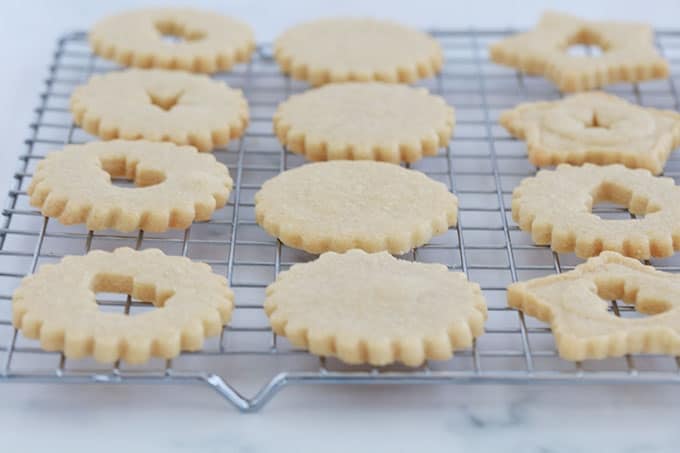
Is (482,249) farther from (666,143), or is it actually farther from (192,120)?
(192,120)

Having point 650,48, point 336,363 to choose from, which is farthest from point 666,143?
point 336,363

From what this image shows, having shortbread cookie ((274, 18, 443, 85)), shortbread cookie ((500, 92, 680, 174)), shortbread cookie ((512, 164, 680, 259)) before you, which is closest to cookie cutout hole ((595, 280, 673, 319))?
shortbread cookie ((512, 164, 680, 259))

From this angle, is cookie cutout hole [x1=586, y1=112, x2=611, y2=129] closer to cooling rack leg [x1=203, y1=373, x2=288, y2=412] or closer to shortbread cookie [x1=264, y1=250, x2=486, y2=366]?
shortbread cookie [x1=264, y1=250, x2=486, y2=366]

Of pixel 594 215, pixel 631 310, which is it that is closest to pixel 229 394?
pixel 631 310

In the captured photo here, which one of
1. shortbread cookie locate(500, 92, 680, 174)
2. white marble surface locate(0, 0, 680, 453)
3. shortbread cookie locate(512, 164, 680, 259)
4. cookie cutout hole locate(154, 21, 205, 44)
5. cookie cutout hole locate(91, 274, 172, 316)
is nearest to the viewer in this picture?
white marble surface locate(0, 0, 680, 453)

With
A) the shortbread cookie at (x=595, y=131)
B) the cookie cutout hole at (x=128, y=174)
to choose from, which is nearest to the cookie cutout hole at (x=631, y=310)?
the shortbread cookie at (x=595, y=131)

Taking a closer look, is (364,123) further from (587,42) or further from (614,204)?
(587,42)
